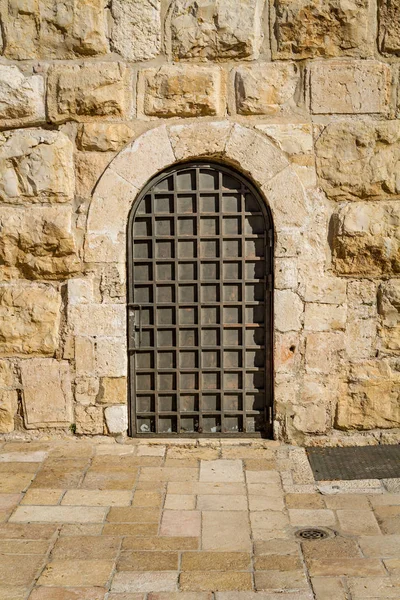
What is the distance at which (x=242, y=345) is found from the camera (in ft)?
15.9

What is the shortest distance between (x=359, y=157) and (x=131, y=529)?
2.82 meters

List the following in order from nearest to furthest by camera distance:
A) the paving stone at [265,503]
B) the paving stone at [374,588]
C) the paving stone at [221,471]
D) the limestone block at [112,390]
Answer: the paving stone at [374,588], the paving stone at [265,503], the paving stone at [221,471], the limestone block at [112,390]

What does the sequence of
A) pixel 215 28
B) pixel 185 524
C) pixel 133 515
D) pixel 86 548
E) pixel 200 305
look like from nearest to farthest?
1. pixel 86 548
2. pixel 185 524
3. pixel 133 515
4. pixel 215 28
5. pixel 200 305

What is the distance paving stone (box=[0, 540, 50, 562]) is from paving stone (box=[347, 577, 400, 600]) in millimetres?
1428

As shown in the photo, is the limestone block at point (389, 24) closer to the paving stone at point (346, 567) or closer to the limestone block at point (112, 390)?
the limestone block at point (112, 390)

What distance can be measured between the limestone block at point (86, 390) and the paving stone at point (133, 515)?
3.88ft

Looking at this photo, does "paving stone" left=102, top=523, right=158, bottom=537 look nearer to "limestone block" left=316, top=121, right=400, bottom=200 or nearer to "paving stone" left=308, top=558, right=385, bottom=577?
"paving stone" left=308, top=558, right=385, bottom=577

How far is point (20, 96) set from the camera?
468cm

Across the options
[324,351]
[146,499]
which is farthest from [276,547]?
[324,351]

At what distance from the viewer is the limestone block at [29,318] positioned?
15.6ft

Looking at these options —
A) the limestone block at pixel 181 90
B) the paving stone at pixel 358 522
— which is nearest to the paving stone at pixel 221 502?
the paving stone at pixel 358 522

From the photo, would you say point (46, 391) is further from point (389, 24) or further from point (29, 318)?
point (389, 24)

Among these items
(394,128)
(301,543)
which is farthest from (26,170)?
(301,543)

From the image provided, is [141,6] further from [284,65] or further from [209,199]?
[209,199]
